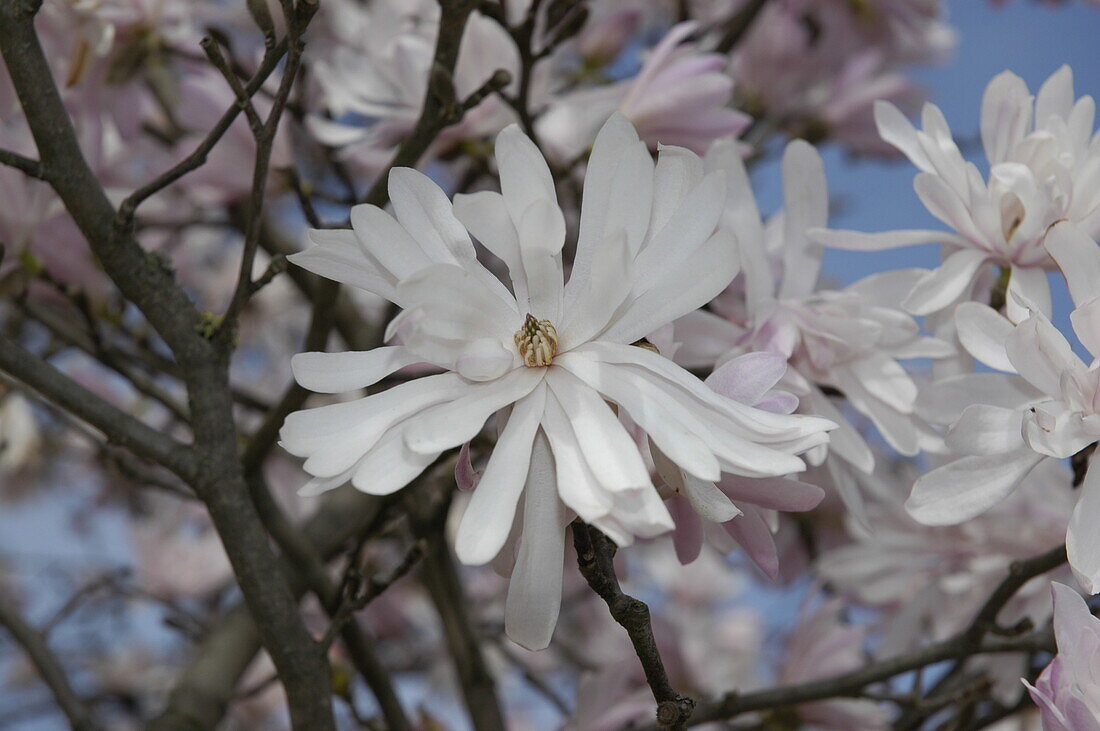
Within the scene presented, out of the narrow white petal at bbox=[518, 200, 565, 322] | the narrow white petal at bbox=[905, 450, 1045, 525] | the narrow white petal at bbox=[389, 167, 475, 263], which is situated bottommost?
the narrow white petal at bbox=[905, 450, 1045, 525]

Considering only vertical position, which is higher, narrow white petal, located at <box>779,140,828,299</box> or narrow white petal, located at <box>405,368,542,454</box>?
narrow white petal, located at <box>779,140,828,299</box>

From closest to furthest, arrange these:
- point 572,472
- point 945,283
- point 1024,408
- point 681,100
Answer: point 572,472 < point 1024,408 < point 945,283 < point 681,100

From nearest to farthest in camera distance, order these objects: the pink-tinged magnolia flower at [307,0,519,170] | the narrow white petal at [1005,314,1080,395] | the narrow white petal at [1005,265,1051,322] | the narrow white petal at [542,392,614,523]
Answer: the narrow white petal at [542,392,614,523], the narrow white petal at [1005,314,1080,395], the narrow white petal at [1005,265,1051,322], the pink-tinged magnolia flower at [307,0,519,170]

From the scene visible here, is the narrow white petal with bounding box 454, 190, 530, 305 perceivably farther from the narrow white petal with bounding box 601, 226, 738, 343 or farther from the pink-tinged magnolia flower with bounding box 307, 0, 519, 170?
the pink-tinged magnolia flower with bounding box 307, 0, 519, 170

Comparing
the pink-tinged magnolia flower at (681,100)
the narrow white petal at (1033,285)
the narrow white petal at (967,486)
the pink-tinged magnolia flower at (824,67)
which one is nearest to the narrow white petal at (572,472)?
the narrow white petal at (967,486)

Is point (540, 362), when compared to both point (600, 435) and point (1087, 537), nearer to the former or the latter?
point (600, 435)

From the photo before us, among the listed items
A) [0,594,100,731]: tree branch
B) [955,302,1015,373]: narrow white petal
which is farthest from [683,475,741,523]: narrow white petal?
[0,594,100,731]: tree branch

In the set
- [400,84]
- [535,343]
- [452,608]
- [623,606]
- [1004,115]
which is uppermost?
[400,84]

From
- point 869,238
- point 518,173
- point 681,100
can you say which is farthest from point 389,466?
point 681,100

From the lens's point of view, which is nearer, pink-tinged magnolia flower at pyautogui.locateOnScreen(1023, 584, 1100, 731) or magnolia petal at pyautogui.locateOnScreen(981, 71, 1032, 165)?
pink-tinged magnolia flower at pyautogui.locateOnScreen(1023, 584, 1100, 731)
